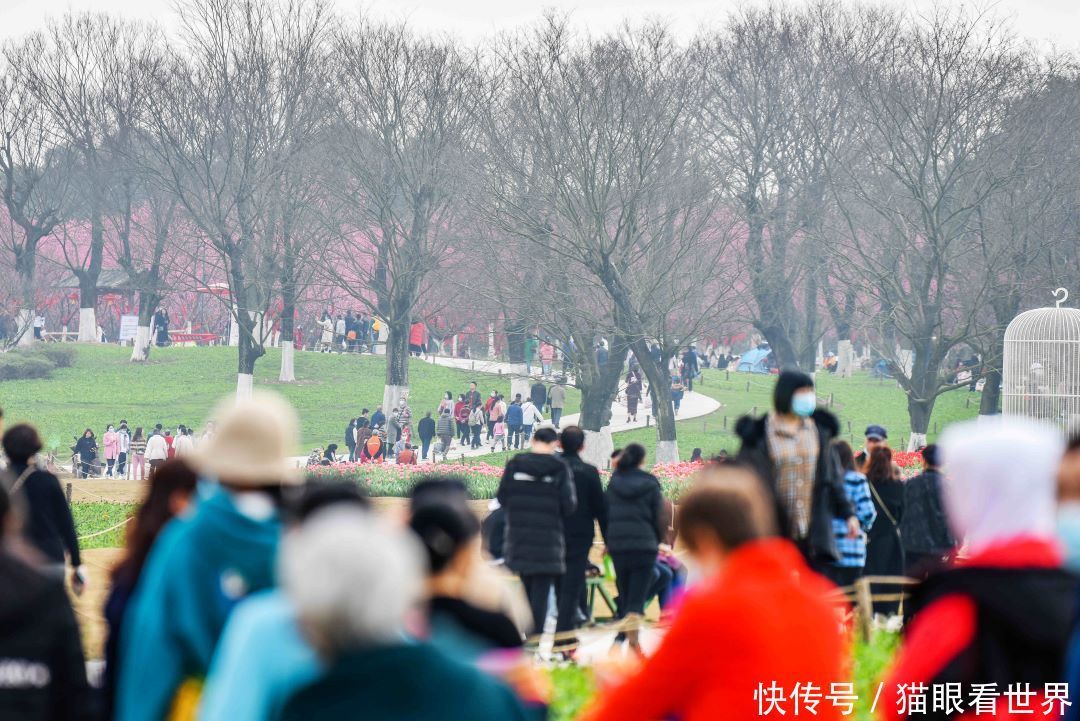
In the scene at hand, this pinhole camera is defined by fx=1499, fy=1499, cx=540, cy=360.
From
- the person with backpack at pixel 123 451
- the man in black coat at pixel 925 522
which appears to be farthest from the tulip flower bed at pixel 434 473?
the man in black coat at pixel 925 522

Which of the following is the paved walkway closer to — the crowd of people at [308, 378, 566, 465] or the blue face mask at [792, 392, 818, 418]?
the crowd of people at [308, 378, 566, 465]

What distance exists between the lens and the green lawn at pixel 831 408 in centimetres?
3888

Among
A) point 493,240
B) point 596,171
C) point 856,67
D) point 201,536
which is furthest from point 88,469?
point 201,536

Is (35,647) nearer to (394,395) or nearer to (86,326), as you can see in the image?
(394,395)

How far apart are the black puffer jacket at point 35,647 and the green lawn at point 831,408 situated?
31930 millimetres

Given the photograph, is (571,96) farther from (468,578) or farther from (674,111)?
(468,578)

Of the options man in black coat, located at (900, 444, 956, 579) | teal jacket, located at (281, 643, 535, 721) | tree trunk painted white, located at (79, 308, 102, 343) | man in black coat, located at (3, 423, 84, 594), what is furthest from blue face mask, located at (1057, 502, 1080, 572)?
tree trunk painted white, located at (79, 308, 102, 343)

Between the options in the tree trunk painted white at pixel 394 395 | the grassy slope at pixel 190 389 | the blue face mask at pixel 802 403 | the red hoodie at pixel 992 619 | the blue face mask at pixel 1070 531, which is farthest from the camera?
the grassy slope at pixel 190 389

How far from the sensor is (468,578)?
12.6 ft

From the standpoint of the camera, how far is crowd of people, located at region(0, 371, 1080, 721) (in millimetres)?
2582

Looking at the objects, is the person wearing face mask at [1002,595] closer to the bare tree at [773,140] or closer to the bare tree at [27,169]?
the bare tree at [773,140]

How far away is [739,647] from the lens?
10.9 ft

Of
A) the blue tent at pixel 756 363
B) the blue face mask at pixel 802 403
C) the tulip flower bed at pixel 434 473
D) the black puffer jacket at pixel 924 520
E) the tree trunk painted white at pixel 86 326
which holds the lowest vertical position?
the tulip flower bed at pixel 434 473

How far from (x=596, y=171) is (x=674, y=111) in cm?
291
